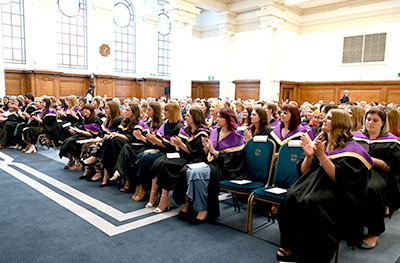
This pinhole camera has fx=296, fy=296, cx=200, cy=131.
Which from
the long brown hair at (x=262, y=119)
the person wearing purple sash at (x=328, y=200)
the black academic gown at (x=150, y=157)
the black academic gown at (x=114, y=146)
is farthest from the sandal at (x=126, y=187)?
the person wearing purple sash at (x=328, y=200)

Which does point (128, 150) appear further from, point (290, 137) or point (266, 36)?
point (266, 36)

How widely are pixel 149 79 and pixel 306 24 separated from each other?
9.69 meters

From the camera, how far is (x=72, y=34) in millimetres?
15250

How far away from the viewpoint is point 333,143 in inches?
105

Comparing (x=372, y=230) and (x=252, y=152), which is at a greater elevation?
(x=252, y=152)

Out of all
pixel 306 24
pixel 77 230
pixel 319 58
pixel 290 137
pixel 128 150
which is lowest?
pixel 77 230

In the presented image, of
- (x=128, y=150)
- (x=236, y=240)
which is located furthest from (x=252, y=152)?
(x=128, y=150)

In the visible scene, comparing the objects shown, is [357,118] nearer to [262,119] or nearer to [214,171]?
[262,119]

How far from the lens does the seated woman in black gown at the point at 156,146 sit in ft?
14.0

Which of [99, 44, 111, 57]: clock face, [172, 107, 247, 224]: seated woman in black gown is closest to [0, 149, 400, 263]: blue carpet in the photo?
[172, 107, 247, 224]: seated woman in black gown

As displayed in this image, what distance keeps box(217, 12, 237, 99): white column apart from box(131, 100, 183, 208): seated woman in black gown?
13.3 meters

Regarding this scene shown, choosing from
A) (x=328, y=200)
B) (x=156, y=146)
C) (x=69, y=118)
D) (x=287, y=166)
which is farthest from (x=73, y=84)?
(x=328, y=200)

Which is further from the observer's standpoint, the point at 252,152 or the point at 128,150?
the point at 128,150

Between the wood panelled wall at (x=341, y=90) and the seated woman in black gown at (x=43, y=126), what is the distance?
1226 cm
